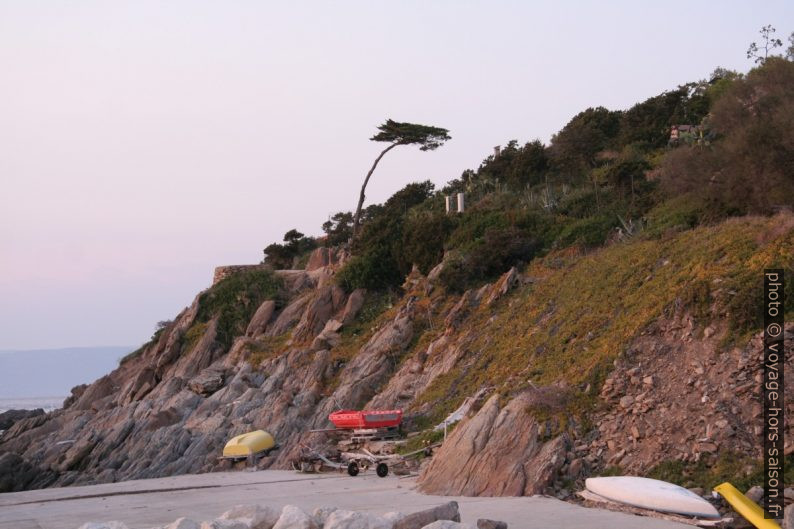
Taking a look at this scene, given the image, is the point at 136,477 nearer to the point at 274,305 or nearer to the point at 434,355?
the point at 434,355

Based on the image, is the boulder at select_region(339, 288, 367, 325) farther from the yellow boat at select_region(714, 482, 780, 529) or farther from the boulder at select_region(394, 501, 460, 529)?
the yellow boat at select_region(714, 482, 780, 529)

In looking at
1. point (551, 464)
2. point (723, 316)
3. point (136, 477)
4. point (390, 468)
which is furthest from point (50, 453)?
point (723, 316)

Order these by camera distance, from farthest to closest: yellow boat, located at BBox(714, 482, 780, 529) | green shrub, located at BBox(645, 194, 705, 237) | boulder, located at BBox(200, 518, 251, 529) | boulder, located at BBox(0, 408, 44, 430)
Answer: boulder, located at BBox(0, 408, 44, 430) < green shrub, located at BBox(645, 194, 705, 237) < boulder, located at BBox(200, 518, 251, 529) < yellow boat, located at BBox(714, 482, 780, 529)

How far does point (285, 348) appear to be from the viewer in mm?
37688

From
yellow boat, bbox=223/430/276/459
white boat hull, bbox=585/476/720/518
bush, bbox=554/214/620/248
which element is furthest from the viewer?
bush, bbox=554/214/620/248

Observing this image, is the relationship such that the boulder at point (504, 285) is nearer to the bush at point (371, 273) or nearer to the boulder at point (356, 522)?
the bush at point (371, 273)

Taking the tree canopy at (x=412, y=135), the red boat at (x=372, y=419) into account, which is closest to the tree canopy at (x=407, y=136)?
the tree canopy at (x=412, y=135)

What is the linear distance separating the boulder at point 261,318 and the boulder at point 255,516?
28255mm

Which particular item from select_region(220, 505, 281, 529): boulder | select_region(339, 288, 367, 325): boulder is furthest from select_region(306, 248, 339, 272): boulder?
select_region(220, 505, 281, 529): boulder

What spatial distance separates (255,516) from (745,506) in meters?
7.38

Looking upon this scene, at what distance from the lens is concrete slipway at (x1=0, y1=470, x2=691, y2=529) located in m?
14.5

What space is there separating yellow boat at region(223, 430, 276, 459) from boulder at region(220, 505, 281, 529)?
43.3ft

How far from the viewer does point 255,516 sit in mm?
14055

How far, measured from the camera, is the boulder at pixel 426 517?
13.2 m
